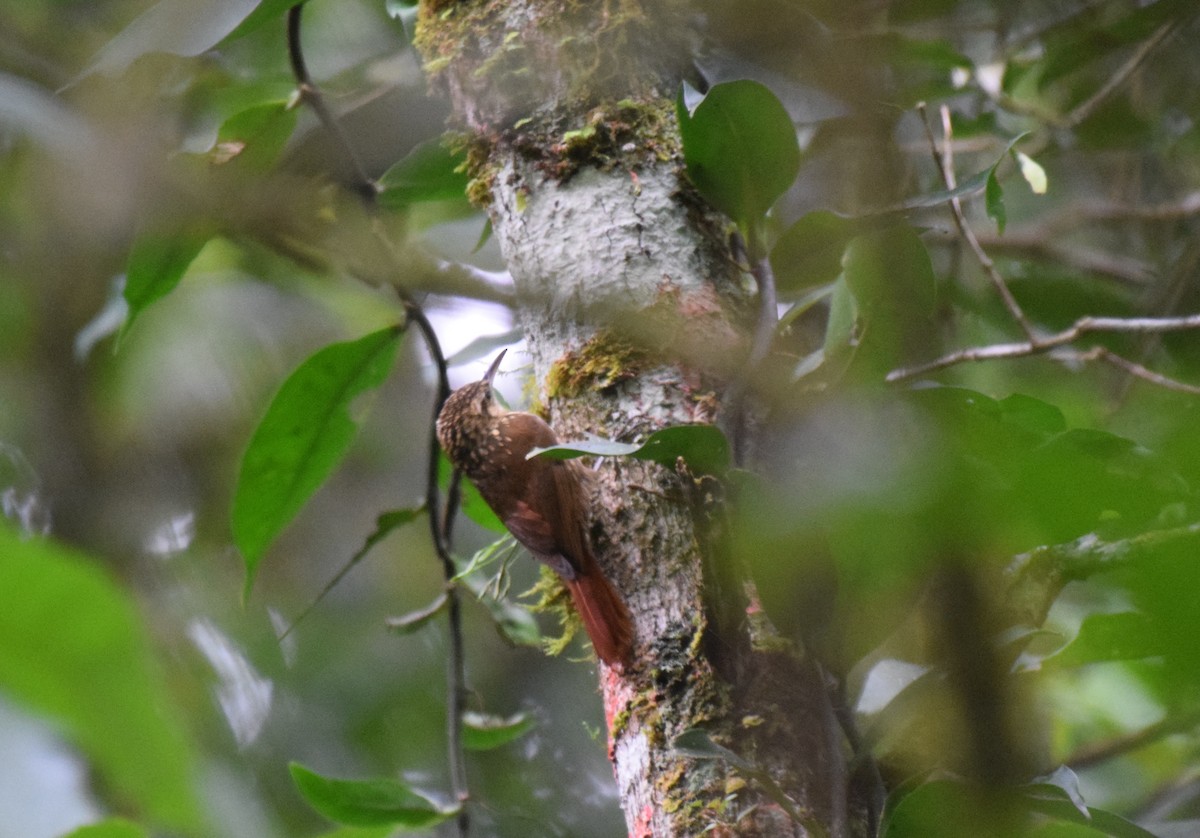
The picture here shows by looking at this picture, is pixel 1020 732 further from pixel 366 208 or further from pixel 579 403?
pixel 366 208

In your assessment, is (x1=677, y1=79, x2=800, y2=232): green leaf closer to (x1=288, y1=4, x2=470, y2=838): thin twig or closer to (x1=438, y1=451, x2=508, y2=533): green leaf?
(x1=288, y1=4, x2=470, y2=838): thin twig

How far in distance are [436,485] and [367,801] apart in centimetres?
56

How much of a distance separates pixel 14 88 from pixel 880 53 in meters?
0.72

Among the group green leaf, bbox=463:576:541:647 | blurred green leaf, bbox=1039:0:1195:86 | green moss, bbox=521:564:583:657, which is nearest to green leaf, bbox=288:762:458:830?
green moss, bbox=521:564:583:657

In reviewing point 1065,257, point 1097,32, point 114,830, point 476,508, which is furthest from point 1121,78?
point 114,830

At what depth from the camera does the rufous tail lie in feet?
4.03

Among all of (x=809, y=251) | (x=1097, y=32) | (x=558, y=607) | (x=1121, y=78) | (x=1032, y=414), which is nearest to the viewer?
(x=1032, y=414)

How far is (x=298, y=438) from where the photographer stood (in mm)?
1868

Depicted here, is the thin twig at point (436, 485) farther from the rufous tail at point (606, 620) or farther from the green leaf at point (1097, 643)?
the green leaf at point (1097, 643)

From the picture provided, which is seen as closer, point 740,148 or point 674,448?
point 674,448

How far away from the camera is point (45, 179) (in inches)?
48.3

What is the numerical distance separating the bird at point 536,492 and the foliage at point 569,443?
0.13 meters

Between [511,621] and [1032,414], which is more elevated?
[1032,414]

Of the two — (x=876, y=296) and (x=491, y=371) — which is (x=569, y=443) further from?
(x=491, y=371)
